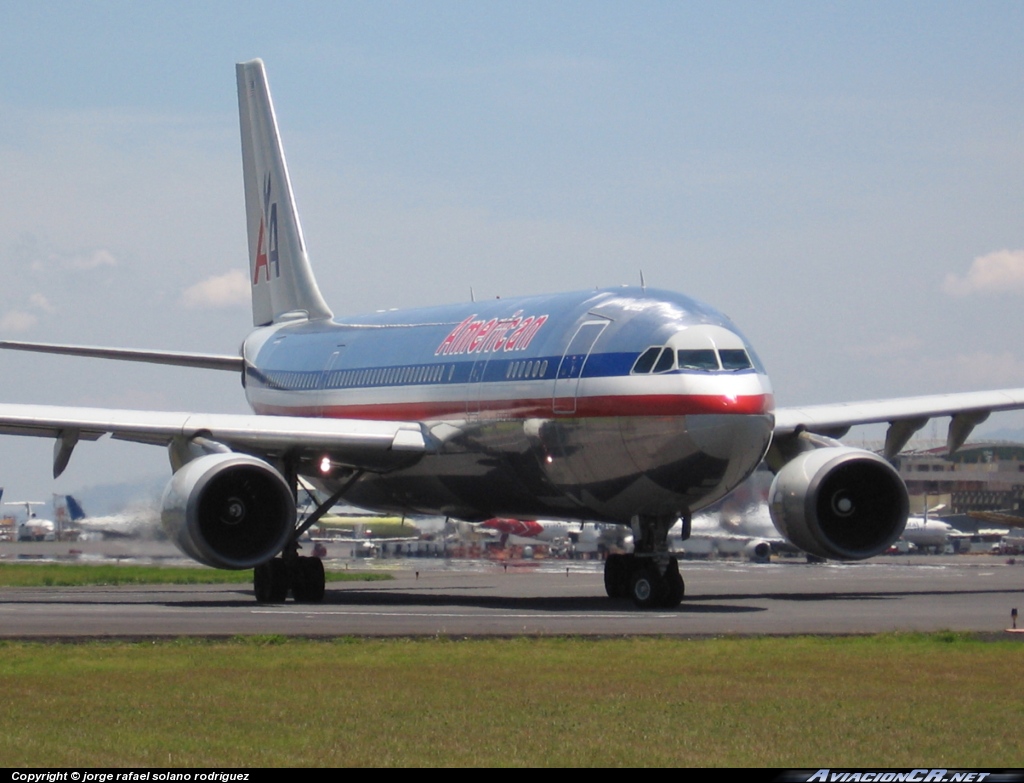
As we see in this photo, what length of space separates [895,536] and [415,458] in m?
7.41

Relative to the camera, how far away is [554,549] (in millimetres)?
68062

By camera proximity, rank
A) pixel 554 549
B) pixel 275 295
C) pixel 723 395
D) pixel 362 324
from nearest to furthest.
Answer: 1. pixel 723 395
2. pixel 362 324
3. pixel 275 295
4. pixel 554 549

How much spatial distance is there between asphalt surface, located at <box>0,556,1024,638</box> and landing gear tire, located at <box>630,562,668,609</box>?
368 mm

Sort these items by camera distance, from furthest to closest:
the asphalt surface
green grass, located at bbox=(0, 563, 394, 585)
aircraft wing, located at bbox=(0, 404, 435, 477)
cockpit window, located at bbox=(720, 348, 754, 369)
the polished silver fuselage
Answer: green grass, located at bbox=(0, 563, 394, 585)
aircraft wing, located at bbox=(0, 404, 435, 477)
cockpit window, located at bbox=(720, 348, 754, 369)
the polished silver fuselage
the asphalt surface

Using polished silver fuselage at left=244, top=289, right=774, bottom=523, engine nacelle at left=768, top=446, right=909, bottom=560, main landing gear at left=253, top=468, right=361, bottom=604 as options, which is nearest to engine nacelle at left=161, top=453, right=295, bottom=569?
main landing gear at left=253, top=468, right=361, bottom=604

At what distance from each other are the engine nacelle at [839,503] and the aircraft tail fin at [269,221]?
12962mm

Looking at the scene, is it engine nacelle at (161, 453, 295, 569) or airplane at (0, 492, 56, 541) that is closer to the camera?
engine nacelle at (161, 453, 295, 569)

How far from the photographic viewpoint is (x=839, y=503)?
24.9 m

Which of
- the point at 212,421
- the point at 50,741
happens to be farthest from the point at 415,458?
the point at 50,741

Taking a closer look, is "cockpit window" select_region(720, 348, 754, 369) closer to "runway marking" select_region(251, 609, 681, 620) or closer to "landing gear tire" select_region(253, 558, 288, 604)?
"runway marking" select_region(251, 609, 681, 620)

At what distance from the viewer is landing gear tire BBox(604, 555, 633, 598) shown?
25473mm

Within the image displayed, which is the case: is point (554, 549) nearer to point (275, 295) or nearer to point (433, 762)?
point (275, 295)

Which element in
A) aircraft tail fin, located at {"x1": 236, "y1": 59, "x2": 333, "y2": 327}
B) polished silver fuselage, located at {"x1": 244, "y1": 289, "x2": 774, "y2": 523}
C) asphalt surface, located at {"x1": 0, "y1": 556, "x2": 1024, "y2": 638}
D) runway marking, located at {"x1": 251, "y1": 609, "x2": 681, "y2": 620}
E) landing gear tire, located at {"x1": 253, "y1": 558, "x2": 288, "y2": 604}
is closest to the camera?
asphalt surface, located at {"x1": 0, "y1": 556, "x2": 1024, "y2": 638}

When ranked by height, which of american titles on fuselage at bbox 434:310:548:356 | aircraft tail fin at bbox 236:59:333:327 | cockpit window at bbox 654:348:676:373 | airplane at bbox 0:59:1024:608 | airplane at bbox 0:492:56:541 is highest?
aircraft tail fin at bbox 236:59:333:327
